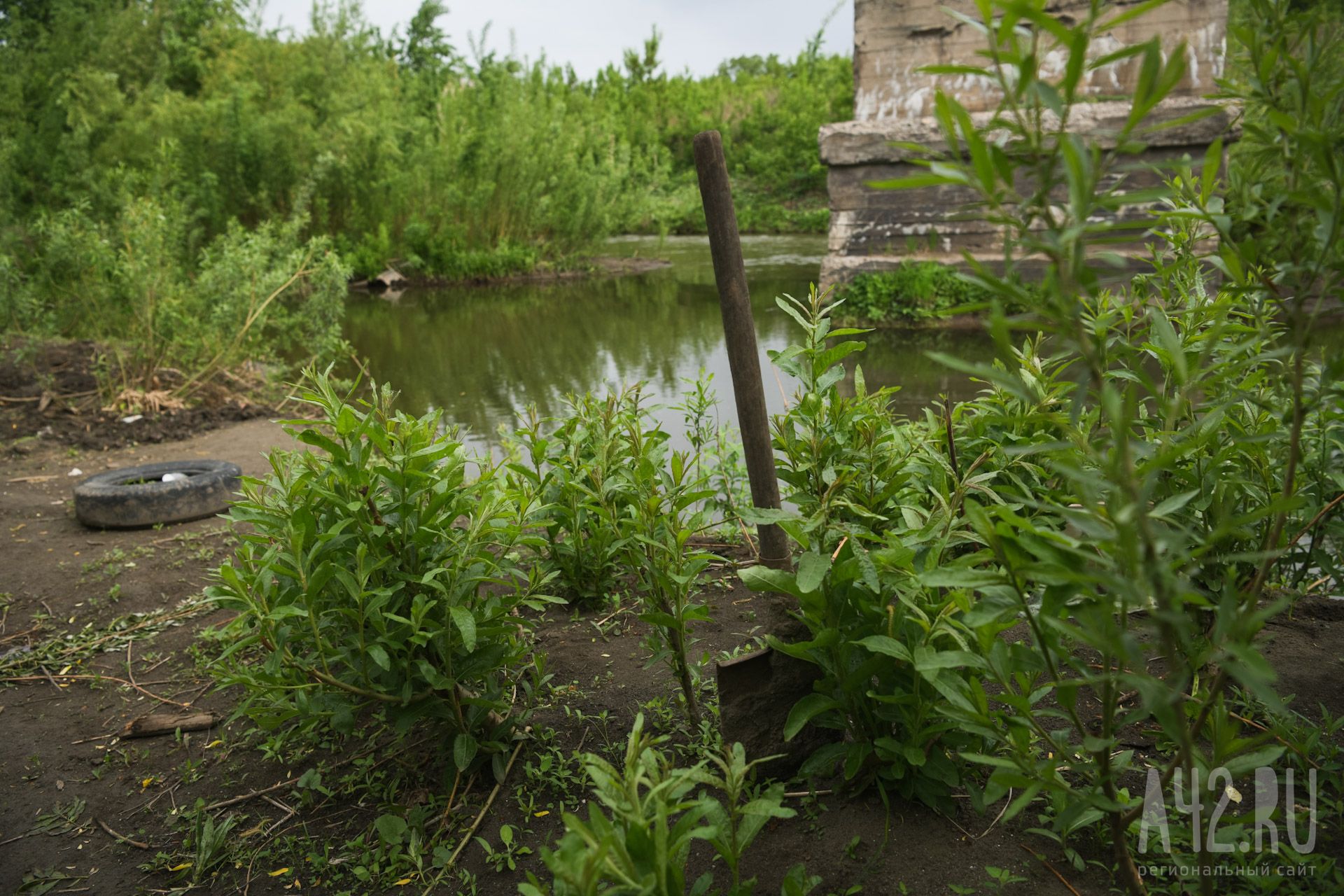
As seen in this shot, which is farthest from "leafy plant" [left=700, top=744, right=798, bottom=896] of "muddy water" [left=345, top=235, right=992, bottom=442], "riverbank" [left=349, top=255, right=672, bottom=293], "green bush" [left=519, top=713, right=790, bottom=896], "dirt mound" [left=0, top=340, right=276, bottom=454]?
"riverbank" [left=349, top=255, right=672, bottom=293]

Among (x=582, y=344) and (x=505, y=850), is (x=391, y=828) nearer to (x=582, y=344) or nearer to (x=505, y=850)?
(x=505, y=850)

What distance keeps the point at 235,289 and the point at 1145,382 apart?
19.1 ft

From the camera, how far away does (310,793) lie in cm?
181

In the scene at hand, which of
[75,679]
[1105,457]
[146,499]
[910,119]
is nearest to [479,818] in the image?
[1105,457]

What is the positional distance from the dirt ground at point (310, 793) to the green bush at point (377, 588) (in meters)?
0.22

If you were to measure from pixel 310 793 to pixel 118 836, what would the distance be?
408 mm

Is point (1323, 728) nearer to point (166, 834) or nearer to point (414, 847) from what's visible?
point (414, 847)

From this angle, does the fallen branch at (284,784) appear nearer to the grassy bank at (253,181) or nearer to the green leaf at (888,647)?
the green leaf at (888,647)

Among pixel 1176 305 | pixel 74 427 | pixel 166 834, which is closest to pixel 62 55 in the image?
pixel 74 427

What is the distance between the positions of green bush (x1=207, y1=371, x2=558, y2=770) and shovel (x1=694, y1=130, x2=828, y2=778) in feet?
1.72

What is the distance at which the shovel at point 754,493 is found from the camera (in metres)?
1.62

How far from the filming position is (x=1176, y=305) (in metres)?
1.98

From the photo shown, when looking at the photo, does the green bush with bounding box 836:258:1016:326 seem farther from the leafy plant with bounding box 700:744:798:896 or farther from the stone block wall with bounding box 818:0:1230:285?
the leafy plant with bounding box 700:744:798:896

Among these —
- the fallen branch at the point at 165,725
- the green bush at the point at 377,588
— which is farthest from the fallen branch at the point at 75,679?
the green bush at the point at 377,588
